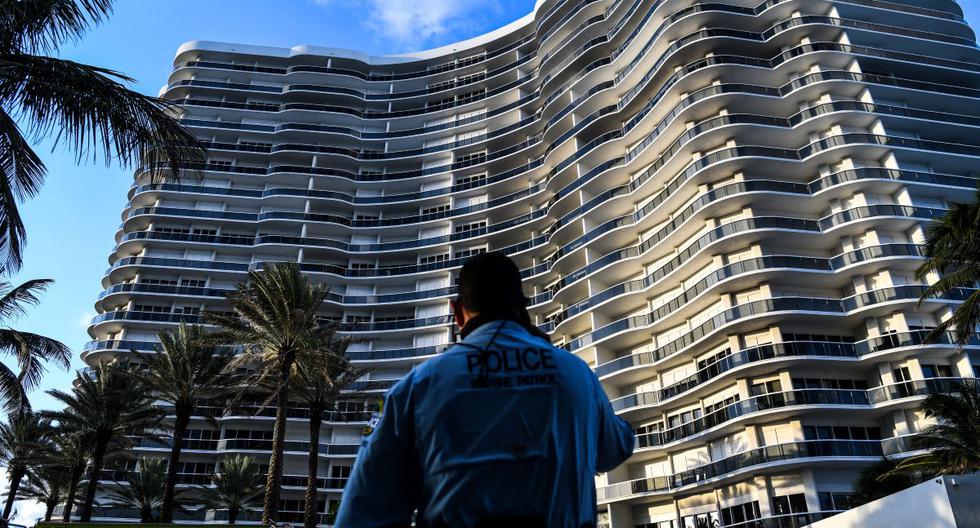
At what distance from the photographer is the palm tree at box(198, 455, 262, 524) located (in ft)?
156

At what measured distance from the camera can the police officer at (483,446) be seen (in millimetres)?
1922

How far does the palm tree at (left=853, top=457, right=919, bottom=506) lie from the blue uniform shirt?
1199 inches

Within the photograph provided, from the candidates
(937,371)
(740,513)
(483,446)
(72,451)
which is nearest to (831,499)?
(740,513)

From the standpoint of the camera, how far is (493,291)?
2.45 meters

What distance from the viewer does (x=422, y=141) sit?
7412cm

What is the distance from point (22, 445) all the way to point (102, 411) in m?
7.41

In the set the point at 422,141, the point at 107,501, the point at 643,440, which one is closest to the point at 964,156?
the point at 643,440

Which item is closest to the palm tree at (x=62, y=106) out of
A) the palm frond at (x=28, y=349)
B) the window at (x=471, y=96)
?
the palm frond at (x=28, y=349)

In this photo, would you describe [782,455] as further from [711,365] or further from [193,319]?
[193,319]

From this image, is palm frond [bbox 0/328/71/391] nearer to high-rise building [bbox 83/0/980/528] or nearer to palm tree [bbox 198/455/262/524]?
high-rise building [bbox 83/0/980/528]

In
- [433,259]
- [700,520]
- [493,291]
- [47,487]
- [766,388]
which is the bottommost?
[700,520]

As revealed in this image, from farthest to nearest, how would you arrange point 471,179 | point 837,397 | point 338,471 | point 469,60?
1. point 469,60
2. point 471,179
3. point 338,471
4. point 837,397

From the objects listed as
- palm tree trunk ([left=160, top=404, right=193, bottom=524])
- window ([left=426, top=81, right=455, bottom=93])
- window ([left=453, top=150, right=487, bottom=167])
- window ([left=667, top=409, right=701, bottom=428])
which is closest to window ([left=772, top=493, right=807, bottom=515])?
window ([left=667, top=409, right=701, bottom=428])

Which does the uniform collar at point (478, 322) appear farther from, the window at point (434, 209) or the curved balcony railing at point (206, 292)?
the window at point (434, 209)
